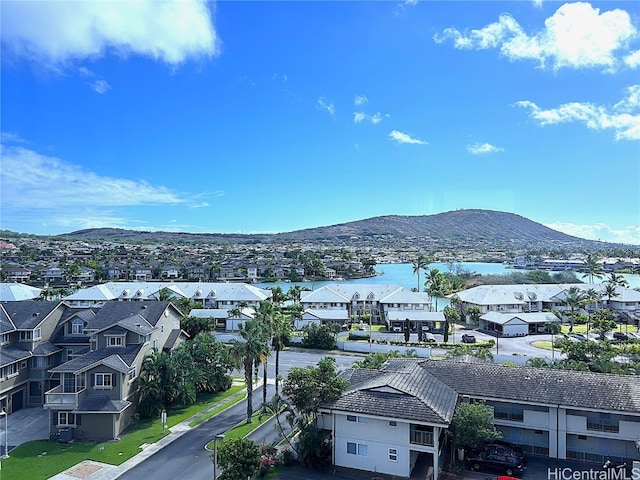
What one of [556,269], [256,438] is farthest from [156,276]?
[556,269]

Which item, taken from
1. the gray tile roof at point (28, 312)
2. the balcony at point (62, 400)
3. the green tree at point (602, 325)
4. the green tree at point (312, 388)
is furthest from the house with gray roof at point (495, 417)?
the green tree at point (602, 325)

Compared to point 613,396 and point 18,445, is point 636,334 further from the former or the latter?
point 18,445

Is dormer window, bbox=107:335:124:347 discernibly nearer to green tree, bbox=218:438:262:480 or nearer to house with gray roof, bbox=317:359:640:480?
green tree, bbox=218:438:262:480

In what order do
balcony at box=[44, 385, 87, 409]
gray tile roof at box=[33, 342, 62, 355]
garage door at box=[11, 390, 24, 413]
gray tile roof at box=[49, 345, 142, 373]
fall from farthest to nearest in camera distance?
1. gray tile roof at box=[33, 342, 62, 355]
2. garage door at box=[11, 390, 24, 413]
3. gray tile roof at box=[49, 345, 142, 373]
4. balcony at box=[44, 385, 87, 409]

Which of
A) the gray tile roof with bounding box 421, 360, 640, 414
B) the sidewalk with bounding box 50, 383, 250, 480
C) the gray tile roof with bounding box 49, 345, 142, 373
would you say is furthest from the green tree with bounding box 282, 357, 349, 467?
the gray tile roof with bounding box 49, 345, 142, 373

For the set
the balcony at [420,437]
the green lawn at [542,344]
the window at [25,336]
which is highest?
the window at [25,336]

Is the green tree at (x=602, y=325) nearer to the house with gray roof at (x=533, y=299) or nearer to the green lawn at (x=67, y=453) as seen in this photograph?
the house with gray roof at (x=533, y=299)
